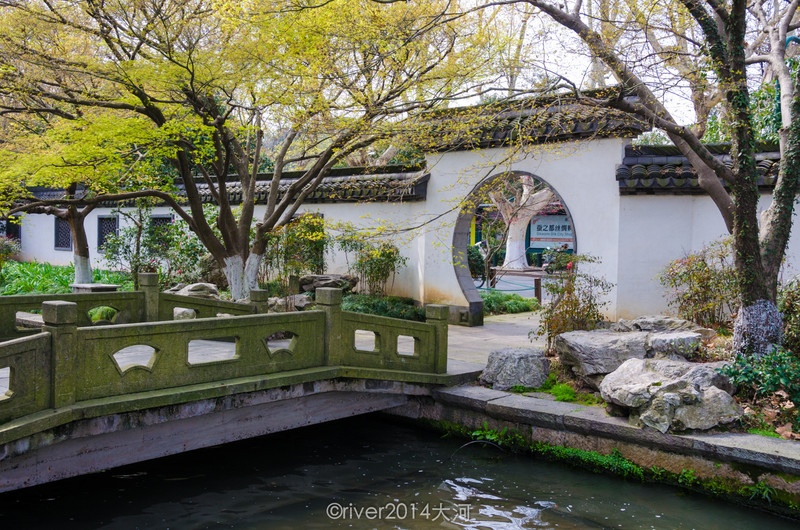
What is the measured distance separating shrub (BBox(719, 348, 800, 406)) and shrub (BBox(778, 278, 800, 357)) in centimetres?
38

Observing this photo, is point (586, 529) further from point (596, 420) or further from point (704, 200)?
point (704, 200)

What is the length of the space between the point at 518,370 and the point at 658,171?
3.98m

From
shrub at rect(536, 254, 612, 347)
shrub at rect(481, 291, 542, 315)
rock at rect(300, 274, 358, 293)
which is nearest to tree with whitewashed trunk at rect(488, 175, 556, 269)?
shrub at rect(481, 291, 542, 315)

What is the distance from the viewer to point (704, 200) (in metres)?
9.55

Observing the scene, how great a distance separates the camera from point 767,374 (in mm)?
6113

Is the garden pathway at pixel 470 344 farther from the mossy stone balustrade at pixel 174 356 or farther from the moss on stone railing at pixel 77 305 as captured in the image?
the moss on stone railing at pixel 77 305

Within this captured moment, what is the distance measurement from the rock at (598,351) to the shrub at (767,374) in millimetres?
966

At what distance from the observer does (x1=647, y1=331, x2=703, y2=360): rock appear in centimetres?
700

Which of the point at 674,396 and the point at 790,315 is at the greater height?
the point at 790,315

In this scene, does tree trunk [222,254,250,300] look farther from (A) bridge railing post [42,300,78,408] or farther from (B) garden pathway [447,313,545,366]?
(A) bridge railing post [42,300,78,408]

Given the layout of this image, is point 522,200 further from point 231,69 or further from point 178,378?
point 178,378

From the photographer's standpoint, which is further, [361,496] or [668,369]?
[668,369]

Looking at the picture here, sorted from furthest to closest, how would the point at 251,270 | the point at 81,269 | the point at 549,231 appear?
the point at 549,231
the point at 81,269
the point at 251,270

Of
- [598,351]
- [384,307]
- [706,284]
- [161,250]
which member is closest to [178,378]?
[598,351]
